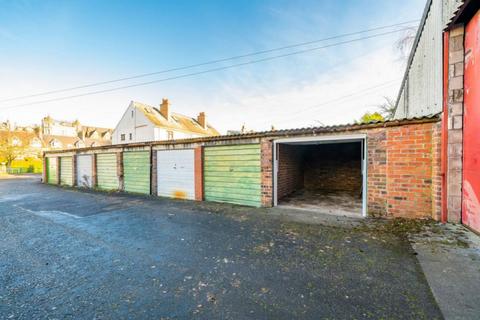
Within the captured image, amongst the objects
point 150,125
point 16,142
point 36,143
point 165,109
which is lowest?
point 16,142

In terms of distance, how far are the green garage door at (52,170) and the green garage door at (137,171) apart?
355 inches

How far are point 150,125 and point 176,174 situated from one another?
14.8 meters

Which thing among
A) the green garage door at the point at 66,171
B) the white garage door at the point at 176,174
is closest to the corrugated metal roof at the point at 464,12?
the white garage door at the point at 176,174

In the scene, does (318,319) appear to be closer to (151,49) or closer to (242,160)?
(242,160)

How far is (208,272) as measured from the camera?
2.69 metres

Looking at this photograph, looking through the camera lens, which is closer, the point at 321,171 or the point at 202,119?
the point at 321,171

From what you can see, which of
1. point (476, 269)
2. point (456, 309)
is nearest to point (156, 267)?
point (456, 309)

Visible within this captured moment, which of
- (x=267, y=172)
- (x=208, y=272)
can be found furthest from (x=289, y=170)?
(x=208, y=272)

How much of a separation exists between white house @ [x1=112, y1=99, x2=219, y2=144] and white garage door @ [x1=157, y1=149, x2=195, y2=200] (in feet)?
43.4

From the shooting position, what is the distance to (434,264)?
2729mm

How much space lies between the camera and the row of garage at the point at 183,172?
6.85 metres

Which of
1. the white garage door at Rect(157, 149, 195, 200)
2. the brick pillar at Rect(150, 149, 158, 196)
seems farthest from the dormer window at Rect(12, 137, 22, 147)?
the white garage door at Rect(157, 149, 195, 200)

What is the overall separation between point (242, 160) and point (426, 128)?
494 cm

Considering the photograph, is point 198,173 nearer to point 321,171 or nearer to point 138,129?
point 321,171
